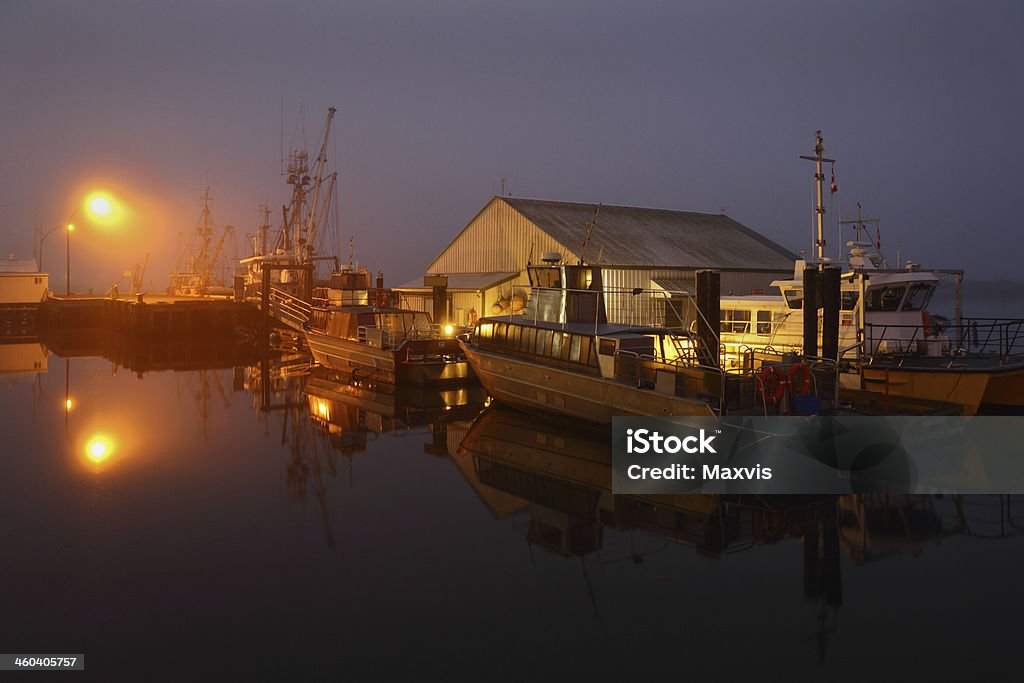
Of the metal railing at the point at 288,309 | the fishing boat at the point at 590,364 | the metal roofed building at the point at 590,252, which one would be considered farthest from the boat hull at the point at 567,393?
the metal railing at the point at 288,309

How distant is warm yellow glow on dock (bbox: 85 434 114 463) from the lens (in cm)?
1761

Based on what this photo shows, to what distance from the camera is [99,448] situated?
18500mm

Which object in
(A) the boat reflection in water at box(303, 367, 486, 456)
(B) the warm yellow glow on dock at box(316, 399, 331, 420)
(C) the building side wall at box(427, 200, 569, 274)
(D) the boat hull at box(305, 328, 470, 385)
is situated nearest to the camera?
(A) the boat reflection in water at box(303, 367, 486, 456)

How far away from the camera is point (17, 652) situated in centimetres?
837

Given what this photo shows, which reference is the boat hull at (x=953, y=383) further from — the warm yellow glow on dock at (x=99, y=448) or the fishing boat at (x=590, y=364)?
the warm yellow glow on dock at (x=99, y=448)

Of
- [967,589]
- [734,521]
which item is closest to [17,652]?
[734,521]

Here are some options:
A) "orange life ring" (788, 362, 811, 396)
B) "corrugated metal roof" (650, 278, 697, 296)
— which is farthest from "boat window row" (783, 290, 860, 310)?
"corrugated metal roof" (650, 278, 697, 296)

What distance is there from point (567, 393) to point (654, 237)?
22.9m

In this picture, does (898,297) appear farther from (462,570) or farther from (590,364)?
(462,570)

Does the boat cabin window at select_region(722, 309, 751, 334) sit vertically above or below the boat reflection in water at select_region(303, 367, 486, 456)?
above

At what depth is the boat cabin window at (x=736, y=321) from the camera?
2727 cm

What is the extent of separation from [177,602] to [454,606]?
3.72m

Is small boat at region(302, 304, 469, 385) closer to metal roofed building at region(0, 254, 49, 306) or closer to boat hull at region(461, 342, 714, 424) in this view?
boat hull at region(461, 342, 714, 424)

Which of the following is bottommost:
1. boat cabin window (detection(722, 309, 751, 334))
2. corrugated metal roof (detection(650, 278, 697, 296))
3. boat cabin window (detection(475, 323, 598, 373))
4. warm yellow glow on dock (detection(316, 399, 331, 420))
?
warm yellow glow on dock (detection(316, 399, 331, 420))
